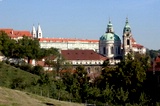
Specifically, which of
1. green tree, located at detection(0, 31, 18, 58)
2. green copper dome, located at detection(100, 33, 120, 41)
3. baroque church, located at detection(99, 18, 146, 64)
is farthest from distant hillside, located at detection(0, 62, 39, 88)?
green copper dome, located at detection(100, 33, 120, 41)

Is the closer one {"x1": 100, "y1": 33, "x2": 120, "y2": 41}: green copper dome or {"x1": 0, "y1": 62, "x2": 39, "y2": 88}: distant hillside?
{"x1": 0, "y1": 62, "x2": 39, "y2": 88}: distant hillside

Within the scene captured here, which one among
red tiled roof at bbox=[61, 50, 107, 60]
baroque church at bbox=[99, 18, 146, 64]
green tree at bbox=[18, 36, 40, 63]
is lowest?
green tree at bbox=[18, 36, 40, 63]

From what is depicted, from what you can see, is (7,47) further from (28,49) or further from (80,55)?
(80,55)

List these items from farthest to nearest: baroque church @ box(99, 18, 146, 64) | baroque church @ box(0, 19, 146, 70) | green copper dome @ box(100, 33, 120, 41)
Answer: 1. green copper dome @ box(100, 33, 120, 41)
2. baroque church @ box(99, 18, 146, 64)
3. baroque church @ box(0, 19, 146, 70)

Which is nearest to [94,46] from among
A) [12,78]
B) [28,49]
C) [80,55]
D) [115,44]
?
[115,44]

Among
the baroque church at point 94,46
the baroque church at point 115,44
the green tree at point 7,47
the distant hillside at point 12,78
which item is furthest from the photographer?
the baroque church at point 115,44

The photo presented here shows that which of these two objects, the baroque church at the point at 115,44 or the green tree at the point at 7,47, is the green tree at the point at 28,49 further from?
the baroque church at the point at 115,44

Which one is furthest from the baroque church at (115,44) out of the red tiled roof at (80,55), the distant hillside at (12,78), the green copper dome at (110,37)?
the distant hillside at (12,78)

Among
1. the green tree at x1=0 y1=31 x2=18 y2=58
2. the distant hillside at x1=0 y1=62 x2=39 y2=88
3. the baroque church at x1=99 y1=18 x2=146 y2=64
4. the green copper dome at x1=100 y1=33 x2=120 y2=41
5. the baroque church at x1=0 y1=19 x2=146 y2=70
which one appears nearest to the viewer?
the distant hillside at x1=0 y1=62 x2=39 y2=88

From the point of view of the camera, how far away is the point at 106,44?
150375 mm

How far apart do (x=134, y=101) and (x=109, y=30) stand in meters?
111

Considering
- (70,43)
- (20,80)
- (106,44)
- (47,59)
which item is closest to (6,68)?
(20,80)

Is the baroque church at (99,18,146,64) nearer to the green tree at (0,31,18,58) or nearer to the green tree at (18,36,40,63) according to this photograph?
the green tree at (18,36,40,63)

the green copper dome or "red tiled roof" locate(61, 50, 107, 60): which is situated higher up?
the green copper dome
